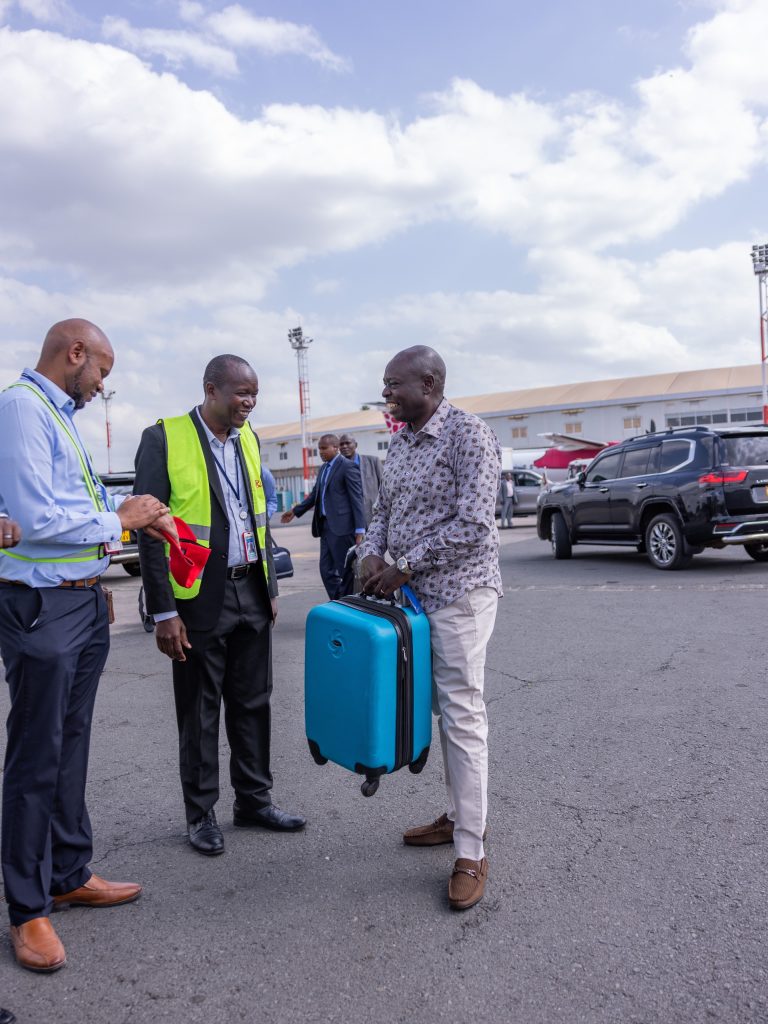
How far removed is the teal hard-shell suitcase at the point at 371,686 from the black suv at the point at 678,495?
8.51 meters

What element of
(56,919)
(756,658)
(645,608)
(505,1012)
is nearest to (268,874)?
(56,919)

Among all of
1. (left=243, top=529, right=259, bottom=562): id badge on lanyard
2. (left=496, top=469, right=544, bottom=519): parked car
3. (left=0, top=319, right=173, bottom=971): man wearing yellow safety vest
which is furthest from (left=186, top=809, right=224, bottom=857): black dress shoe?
(left=496, top=469, right=544, bottom=519): parked car

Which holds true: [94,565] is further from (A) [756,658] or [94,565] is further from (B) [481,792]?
(A) [756,658]

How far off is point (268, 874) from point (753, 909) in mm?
1699

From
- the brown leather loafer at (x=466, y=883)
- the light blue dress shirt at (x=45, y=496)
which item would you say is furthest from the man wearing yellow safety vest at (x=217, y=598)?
the brown leather loafer at (x=466, y=883)

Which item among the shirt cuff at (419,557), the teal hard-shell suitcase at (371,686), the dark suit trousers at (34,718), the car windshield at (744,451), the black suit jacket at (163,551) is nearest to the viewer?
the dark suit trousers at (34,718)

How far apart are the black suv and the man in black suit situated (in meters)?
5.28

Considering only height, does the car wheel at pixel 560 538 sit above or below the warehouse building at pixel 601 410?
below

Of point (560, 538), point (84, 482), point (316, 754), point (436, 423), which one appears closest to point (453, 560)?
point (436, 423)

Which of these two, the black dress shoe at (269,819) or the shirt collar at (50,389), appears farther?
the black dress shoe at (269,819)

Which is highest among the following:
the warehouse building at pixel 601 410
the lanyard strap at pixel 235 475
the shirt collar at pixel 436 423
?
the warehouse building at pixel 601 410

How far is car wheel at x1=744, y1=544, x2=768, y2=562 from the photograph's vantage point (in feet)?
38.6

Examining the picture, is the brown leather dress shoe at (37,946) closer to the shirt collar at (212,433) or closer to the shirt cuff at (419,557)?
the shirt cuff at (419,557)

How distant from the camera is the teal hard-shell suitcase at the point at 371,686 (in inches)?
114
